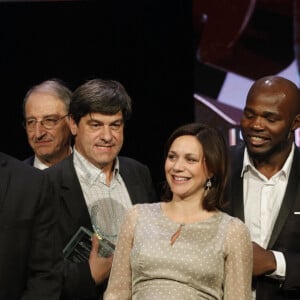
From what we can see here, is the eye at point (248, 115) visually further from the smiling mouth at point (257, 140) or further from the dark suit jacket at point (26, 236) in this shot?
the dark suit jacket at point (26, 236)

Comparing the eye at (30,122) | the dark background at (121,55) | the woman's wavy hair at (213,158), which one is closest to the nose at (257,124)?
the woman's wavy hair at (213,158)

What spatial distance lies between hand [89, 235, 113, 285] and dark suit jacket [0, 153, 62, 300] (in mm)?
336

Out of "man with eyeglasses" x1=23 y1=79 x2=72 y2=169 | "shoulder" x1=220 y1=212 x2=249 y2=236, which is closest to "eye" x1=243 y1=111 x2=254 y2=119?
"shoulder" x1=220 y1=212 x2=249 y2=236

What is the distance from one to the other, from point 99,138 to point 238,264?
0.82 m

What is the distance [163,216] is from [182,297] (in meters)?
0.31

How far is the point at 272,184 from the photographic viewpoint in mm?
3234

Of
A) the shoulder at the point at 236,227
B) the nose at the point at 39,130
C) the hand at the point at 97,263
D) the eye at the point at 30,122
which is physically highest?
the eye at the point at 30,122

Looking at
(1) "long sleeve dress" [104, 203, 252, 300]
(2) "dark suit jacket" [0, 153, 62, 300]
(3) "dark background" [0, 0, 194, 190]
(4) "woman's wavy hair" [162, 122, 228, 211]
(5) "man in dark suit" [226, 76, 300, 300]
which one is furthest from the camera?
(3) "dark background" [0, 0, 194, 190]

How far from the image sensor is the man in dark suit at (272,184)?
3.10 metres

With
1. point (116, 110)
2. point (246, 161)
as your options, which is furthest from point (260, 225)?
point (116, 110)

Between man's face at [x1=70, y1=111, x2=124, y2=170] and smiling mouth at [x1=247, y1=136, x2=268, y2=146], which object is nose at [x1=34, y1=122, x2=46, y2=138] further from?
smiling mouth at [x1=247, y1=136, x2=268, y2=146]

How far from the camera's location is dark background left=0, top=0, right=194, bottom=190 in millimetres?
5438

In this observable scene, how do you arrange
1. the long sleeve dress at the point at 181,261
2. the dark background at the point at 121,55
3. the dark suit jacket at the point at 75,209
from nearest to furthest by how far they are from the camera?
1. the long sleeve dress at the point at 181,261
2. the dark suit jacket at the point at 75,209
3. the dark background at the point at 121,55

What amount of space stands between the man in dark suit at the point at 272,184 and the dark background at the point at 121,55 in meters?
2.14
